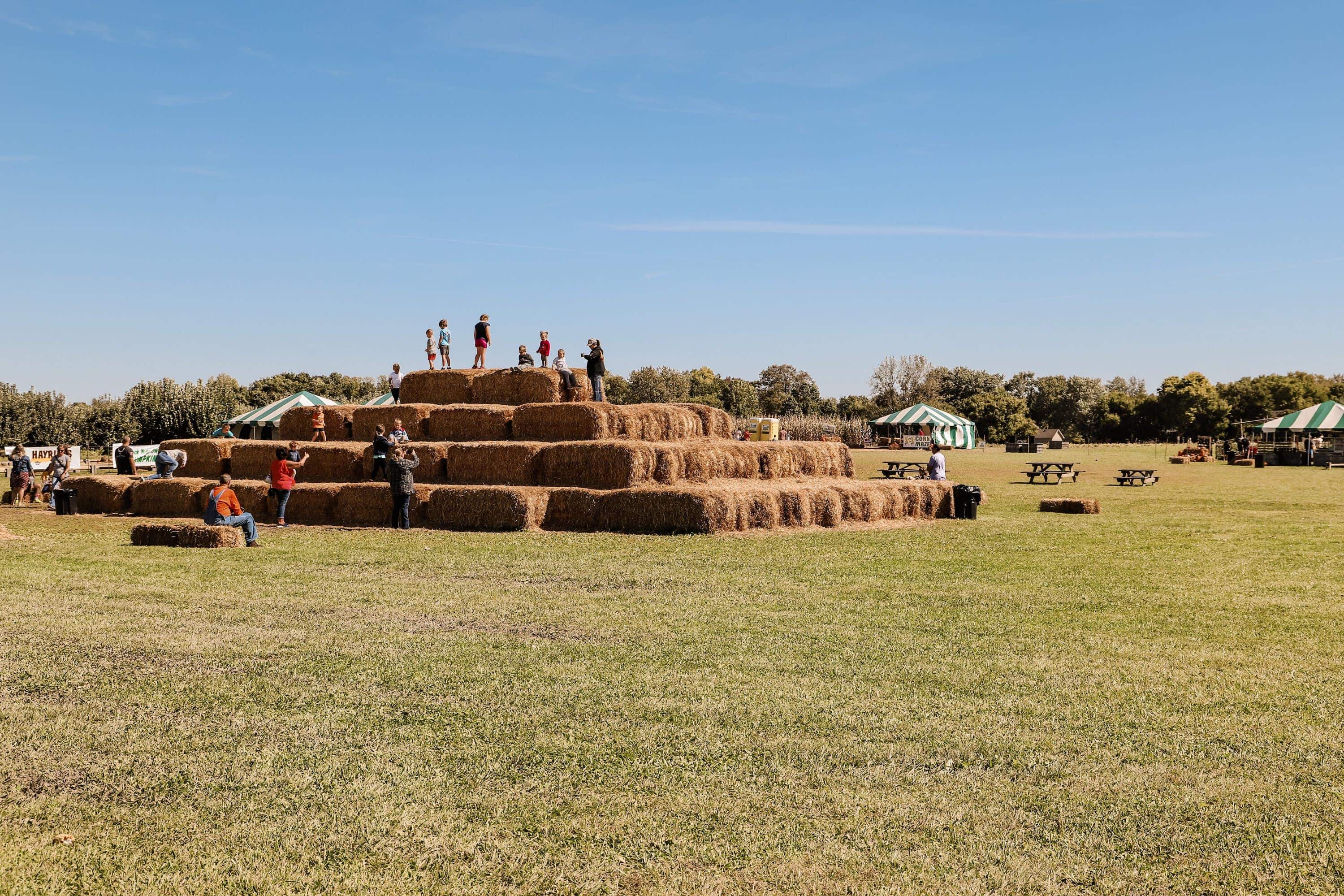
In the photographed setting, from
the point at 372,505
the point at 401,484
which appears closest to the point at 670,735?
the point at 401,484

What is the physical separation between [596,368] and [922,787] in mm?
19635

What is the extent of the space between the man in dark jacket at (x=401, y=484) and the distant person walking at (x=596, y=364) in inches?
231

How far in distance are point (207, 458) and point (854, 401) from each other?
366 feet

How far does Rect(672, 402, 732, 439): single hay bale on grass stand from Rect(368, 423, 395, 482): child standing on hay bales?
647 centimetres

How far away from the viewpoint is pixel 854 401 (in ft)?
427

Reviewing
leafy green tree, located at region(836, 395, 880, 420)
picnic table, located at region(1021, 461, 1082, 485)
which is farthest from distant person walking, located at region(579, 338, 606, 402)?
leafy green tree, located at region(836, 395, 880, 420)

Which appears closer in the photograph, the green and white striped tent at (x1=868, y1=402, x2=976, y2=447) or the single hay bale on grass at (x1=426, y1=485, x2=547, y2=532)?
the single hay bale on grass at (x1=426, y1=485, x2=547, y2=532)

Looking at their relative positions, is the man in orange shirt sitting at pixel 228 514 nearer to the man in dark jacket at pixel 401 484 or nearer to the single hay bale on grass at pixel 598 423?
the man in dark jacket at pixel 401 484

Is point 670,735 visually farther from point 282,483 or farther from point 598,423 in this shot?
point 282,483

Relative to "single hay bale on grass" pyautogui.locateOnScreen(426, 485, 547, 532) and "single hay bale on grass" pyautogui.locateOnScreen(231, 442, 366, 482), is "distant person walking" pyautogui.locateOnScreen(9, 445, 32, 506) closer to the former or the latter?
"single hay bale on grass" pyautogui.locateOnScreen(231, 442, 366, 482)

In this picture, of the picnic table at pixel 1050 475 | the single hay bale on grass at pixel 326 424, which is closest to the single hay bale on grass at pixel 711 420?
the single hay bale on grass at pixel 326 424

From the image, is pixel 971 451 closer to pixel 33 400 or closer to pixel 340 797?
pixel 33 400

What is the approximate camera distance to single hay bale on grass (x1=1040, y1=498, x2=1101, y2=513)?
23188 mm

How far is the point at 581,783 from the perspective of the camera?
5.38 metres
